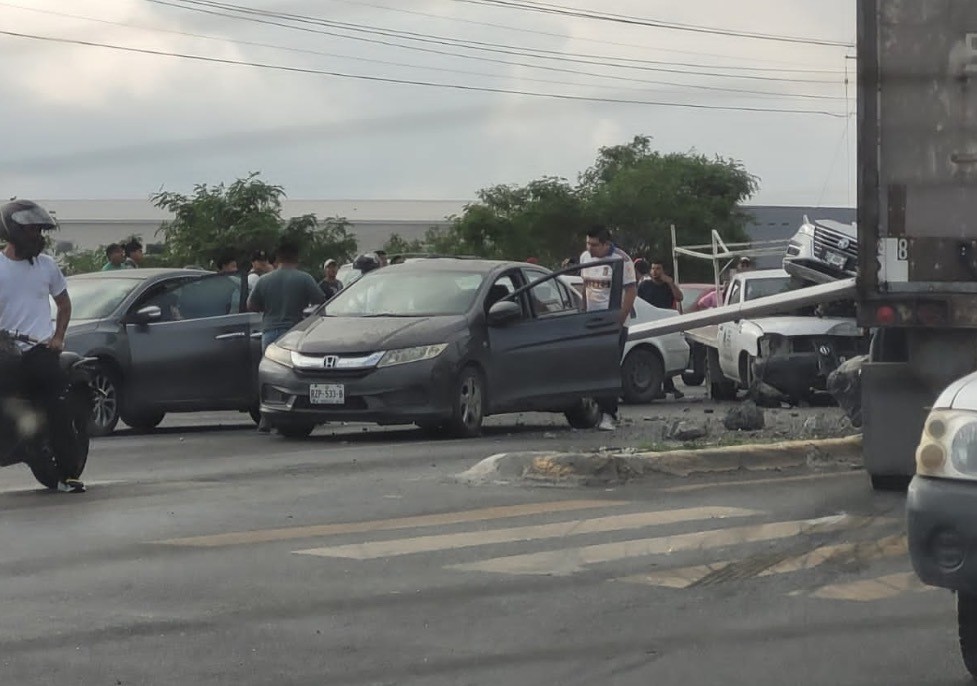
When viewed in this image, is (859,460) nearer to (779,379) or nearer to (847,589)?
(847,589)

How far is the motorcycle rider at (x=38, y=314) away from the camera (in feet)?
38.7

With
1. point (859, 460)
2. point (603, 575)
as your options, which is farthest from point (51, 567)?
point (859, 460)

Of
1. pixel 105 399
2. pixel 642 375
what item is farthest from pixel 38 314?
pixel 642 375

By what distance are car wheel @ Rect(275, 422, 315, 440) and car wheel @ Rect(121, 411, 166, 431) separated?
1444 mm

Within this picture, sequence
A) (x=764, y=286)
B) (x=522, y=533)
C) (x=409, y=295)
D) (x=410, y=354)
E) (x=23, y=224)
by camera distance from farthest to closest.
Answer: (x=764, y=286) < (x=409, y=295) < (x=410, y=354) < (x=23, y=224) < (x=522, y=533)

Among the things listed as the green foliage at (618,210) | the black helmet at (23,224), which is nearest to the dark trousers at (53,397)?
the black helmet at (23,224)

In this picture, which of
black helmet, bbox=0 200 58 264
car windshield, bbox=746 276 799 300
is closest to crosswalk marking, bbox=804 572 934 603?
black helmet, bbox=0 200 58 264

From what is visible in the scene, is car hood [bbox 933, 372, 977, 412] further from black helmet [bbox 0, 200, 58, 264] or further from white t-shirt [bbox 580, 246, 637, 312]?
white t-shirt [bbox 580, 246, 637, 312]

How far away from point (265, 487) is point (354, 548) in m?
2.85

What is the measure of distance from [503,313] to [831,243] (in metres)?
4.29

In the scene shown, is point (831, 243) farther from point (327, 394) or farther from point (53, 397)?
point (53, 397)

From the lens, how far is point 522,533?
10008 millimetres

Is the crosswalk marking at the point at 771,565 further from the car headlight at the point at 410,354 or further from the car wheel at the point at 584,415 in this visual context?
the car wheel at the point at 584,415

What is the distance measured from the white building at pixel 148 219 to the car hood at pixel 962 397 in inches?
2799
